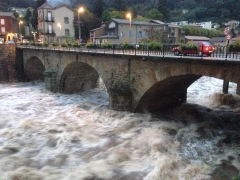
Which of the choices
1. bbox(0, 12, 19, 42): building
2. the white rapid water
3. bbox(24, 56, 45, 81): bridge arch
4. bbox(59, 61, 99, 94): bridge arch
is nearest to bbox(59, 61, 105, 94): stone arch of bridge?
bbox(59, 61, 99, 94): bridge arch

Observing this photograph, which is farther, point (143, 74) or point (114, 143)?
point (143, 74)

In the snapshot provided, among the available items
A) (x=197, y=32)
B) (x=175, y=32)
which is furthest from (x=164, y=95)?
(x=197, y=32)

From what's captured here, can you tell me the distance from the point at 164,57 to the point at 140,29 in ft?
126

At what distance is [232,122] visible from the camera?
657 inches

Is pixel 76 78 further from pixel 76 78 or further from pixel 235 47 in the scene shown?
pixel 235 47

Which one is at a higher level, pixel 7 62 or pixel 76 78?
pixel 7 62

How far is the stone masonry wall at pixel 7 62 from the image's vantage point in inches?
1369

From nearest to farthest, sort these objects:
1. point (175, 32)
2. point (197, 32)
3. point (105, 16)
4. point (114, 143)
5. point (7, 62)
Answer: point (114, 143) < point (7, 62) < point (175, 32) < point (105, 16) < point (197, 32)

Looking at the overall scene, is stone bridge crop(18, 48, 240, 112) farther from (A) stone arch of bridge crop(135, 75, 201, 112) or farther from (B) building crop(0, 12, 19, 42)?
(B) building crop(0, 12, 19, 42)

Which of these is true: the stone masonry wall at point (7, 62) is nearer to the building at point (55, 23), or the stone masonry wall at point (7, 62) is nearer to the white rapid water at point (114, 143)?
the white rapid water at point (114, 143)

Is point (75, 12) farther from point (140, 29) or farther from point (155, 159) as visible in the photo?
point (155, 159)

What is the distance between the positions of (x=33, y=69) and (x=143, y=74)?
2551cm

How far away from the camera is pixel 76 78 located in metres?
28.1

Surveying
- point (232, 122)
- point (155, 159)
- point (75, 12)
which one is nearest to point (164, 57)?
point (155, 159)
